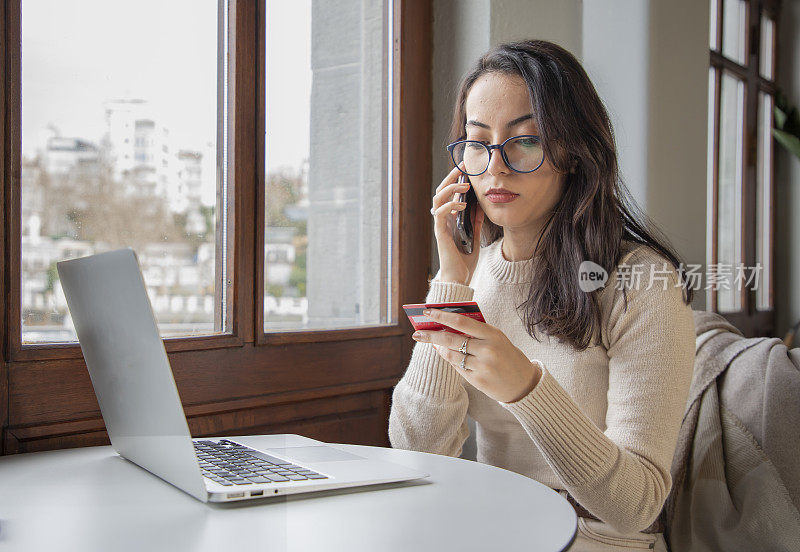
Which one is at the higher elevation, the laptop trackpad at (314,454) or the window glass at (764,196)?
the window glass at (764,196)

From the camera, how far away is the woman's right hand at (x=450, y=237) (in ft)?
4.46

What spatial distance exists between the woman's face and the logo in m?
0.13

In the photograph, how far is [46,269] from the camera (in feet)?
3.48

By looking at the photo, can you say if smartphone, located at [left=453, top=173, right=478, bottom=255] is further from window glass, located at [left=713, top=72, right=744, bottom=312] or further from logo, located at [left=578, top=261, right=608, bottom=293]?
window glass, located at [left=713, top=72, right=744, bottom=312]

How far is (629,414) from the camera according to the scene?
1.08 metres

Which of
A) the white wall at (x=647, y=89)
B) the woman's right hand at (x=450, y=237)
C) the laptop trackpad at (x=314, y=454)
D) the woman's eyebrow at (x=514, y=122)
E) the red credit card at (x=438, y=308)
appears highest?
the white wall at (x=647, y=89)

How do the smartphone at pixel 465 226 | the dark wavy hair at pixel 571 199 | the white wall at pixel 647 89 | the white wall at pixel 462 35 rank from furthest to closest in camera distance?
1. the white wall at pixel 647 89
2. the white wall at pixel 462 35
3. the smartphone at pixel 465 226
4. the dark wavy hair at pixel 571 199

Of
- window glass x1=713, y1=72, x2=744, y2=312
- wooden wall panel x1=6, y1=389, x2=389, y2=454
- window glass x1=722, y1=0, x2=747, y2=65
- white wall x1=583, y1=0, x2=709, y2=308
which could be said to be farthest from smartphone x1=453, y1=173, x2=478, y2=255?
window glass x1=722, y1=0, x2=747, y2=65

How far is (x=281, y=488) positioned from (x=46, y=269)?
0.54 metres

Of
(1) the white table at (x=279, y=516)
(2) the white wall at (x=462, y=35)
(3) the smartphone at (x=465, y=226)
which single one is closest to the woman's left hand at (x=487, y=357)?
(1) the white table at (x=279, y=516)

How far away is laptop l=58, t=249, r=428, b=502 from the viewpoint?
28.4 inches

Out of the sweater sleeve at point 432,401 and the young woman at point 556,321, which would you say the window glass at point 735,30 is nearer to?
the young woman at point 556,321

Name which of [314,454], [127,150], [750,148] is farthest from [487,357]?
[750,148]

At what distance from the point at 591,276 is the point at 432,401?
36 cm
